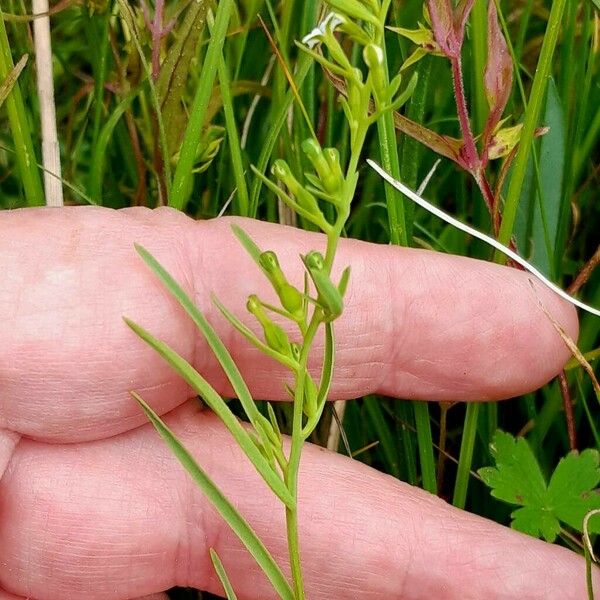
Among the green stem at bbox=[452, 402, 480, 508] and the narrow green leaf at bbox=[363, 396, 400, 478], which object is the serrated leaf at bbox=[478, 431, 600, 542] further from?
the narrow green leaf at bbox=[363, 396, 400, 478]

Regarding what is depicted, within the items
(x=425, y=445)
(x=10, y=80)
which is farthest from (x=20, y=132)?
(x=425, y=445)

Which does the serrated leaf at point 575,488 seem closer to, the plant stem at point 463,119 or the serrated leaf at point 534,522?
the serrated leaf at point 534,522

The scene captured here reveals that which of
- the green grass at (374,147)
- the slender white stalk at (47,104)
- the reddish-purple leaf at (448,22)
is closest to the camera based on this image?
the reddish-purple leaf at (448,22)

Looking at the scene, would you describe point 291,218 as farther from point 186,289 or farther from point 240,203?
point 186,289

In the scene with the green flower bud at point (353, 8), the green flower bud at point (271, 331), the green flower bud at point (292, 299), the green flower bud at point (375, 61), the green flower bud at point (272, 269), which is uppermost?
the green flower bud at point (353, 8)

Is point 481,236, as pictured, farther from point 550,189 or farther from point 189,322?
point 189,322

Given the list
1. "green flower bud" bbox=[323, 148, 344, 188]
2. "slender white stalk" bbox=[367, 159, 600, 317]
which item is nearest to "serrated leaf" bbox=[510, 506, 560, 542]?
"slender white stalk" bbox=[367, 159, 600, 317]

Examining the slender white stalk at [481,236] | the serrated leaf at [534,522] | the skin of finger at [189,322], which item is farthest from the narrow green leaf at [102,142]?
the serrated leaf at [534,522]
